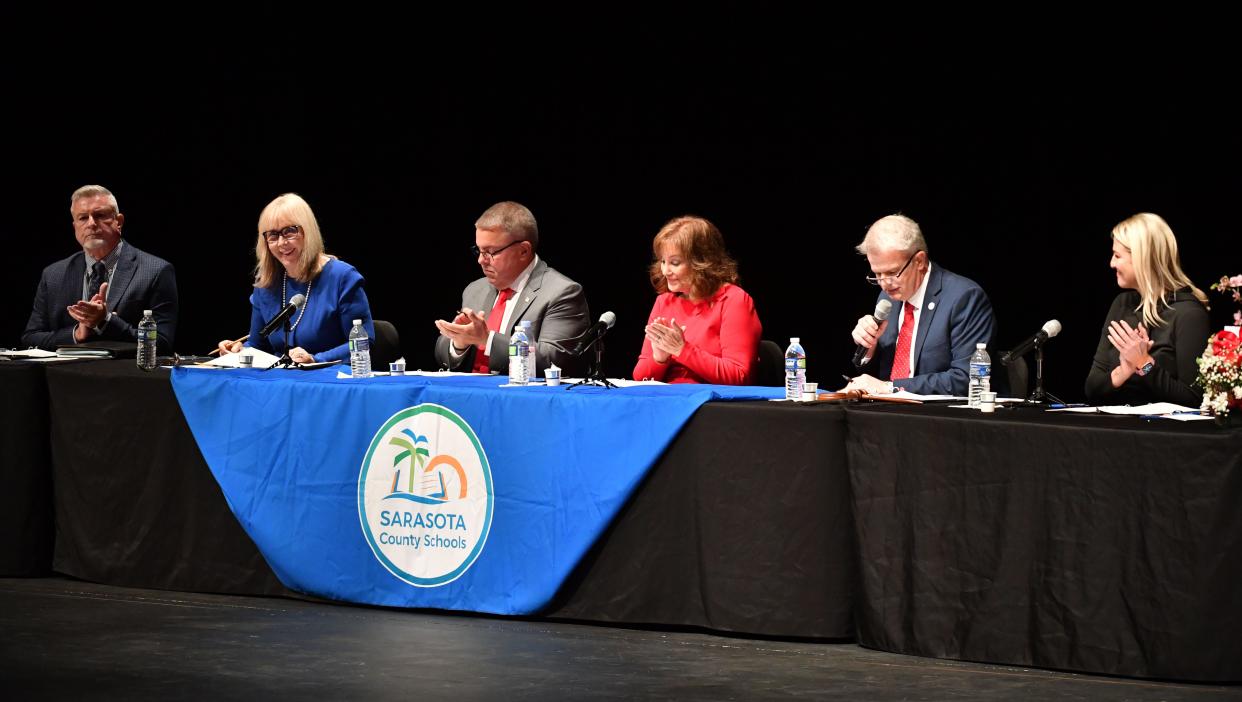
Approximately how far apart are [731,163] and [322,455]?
279 cm

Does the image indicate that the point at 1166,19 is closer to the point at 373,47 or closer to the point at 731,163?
the point at 731,163

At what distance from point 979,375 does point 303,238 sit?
2.66 metres

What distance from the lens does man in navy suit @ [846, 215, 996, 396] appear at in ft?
14.7

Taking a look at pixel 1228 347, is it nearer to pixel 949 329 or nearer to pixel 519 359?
pixel 949 329

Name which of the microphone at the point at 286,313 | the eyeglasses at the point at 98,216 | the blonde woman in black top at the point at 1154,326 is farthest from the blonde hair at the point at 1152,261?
the eyeglasses at the point at 98,216

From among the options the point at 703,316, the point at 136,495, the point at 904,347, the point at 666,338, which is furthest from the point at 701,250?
the point at 136,495

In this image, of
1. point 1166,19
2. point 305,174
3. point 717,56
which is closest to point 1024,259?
point 1166,19

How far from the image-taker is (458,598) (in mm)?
4328

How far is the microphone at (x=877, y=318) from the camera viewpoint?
14.7 feet

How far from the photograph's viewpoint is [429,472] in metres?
4.32

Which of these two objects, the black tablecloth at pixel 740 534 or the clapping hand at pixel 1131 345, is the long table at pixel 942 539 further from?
the clapping hand at pixel 1131 345

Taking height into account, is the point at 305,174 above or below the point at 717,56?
below

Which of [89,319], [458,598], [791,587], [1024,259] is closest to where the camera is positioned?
[791,587]

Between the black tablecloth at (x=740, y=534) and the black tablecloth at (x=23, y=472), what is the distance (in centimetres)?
206
